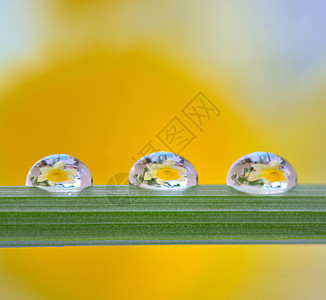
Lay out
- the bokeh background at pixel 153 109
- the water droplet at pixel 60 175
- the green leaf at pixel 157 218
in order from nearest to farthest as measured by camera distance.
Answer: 1. the green leaf at pixel 157 218
2. the water droplet at pixel 60 175
3. the bokeh background at pixel 153 109

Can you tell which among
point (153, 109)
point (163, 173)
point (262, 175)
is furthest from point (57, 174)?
point (153, 109)

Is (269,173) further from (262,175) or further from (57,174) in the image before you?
(57,174)

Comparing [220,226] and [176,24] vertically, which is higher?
[176,24]

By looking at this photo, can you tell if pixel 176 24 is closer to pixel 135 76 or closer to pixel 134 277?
pixel 135 76

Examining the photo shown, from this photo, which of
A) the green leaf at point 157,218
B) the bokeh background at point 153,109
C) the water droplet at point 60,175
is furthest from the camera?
the bokeh background at point 153,109

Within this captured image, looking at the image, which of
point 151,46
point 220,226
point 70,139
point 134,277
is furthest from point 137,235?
point 151,46

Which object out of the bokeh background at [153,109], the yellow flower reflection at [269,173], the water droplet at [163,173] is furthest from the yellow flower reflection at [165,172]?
the bokeh background at [153,109]

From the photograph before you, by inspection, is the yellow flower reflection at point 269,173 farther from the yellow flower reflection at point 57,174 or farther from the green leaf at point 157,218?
the yellow flower reflection at point 57,174
